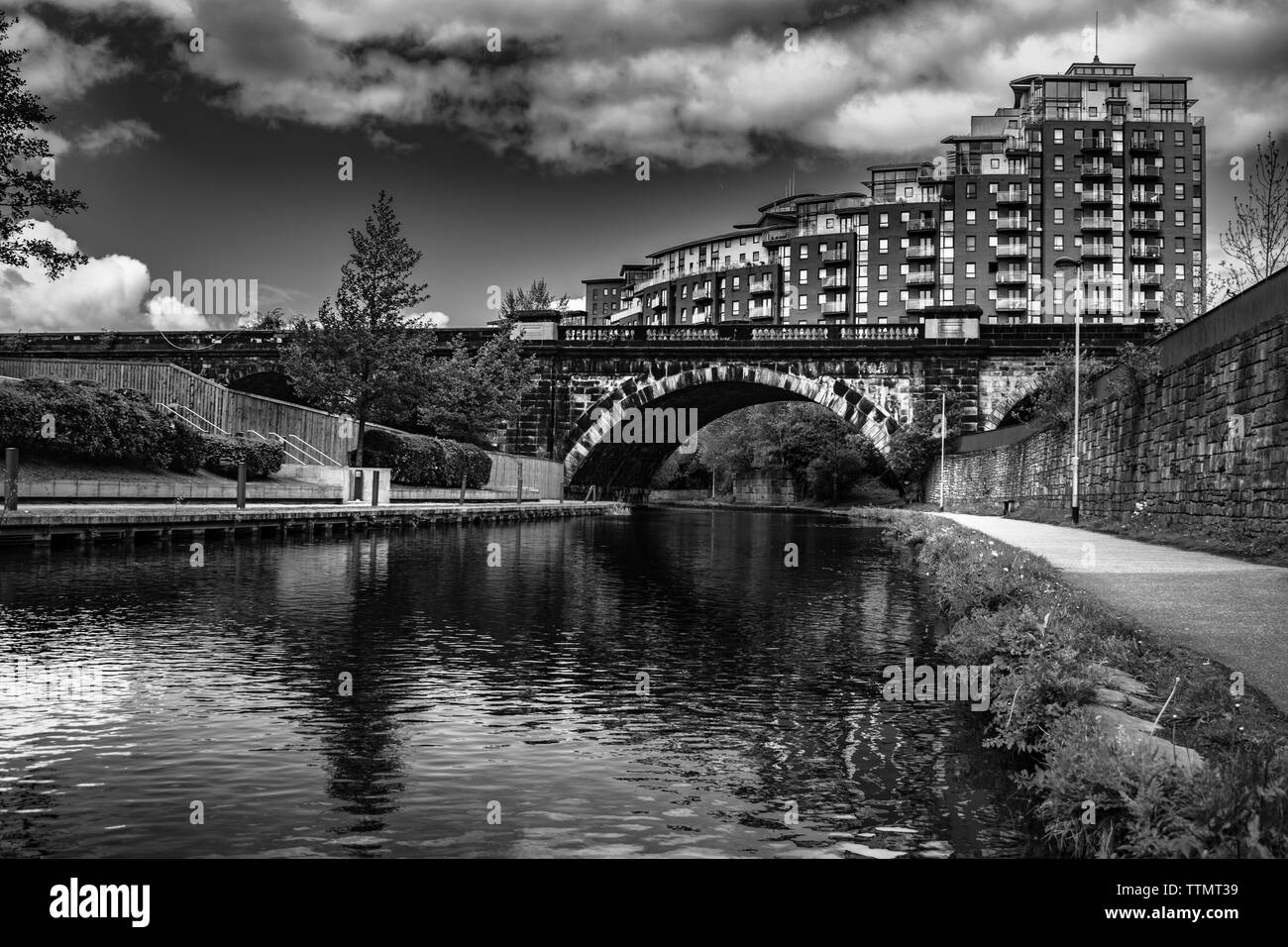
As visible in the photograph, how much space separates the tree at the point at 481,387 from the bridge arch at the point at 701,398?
12.4 feet

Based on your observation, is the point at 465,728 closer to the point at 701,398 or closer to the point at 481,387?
the point at 481,387

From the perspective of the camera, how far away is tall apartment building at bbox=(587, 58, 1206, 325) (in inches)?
3994

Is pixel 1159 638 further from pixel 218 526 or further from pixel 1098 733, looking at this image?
pixel 218 526

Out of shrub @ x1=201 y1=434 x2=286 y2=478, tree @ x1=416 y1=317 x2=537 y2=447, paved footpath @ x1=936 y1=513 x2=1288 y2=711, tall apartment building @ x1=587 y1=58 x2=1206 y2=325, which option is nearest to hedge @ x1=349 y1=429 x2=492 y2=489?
tree @ x1=416 y1=317 x2=537 y2=447

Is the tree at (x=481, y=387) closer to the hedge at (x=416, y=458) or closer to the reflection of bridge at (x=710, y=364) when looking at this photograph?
the reflection of bridge at (x=710, y=364)

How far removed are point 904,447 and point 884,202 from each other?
65.7m

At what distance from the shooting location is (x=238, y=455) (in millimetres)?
32750

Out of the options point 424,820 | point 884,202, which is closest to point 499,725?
point 424,820

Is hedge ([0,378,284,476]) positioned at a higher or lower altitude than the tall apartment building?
lower

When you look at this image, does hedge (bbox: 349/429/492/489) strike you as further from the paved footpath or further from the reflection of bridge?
the paved footpath

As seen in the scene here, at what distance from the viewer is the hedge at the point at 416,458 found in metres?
40.8

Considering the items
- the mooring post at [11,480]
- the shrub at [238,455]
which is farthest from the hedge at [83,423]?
the mooring post at [11,480]

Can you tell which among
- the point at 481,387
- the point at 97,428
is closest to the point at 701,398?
the point at 481,387

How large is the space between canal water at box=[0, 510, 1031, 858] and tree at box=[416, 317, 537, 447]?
33382 mm
